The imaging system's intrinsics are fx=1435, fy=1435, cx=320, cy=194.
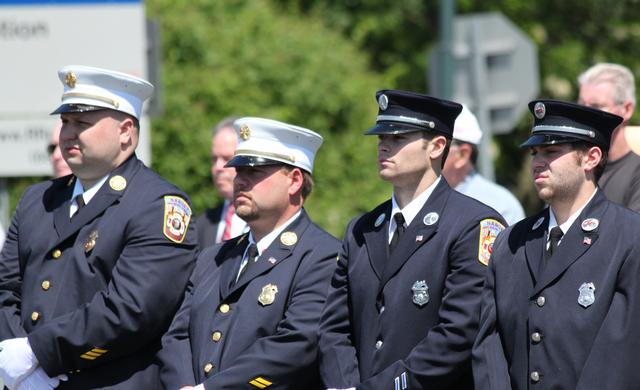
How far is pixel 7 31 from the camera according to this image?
11438 millimetres

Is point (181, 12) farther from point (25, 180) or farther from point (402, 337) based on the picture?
point (402, 337)

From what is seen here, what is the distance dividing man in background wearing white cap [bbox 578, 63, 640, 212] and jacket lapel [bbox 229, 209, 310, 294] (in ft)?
5.66

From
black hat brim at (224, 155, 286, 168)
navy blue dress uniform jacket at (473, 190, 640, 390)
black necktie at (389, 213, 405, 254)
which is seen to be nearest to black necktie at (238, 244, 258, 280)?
black hat brim at (224, 155, 286, 168)

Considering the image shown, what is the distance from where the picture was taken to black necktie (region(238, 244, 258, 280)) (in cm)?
724

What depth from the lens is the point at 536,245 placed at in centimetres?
636

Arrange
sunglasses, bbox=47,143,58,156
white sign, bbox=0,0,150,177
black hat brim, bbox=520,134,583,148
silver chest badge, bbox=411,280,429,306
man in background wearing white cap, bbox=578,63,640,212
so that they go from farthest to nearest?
white sign, bbox=0,0,150,177
sunglasses, bbox=47,143,58,156
man in background wearing white cap, bbox=578,63,640,212
silver chest badge, bbox=411,280,429,306
black hat brim, bbox=520,134,583,148

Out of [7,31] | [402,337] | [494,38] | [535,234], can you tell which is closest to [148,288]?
[402,337]

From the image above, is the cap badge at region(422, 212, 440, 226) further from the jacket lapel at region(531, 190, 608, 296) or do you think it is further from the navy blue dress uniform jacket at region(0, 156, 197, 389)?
the navy blue dress uniform jacket at region(0, 156, 197, 389)

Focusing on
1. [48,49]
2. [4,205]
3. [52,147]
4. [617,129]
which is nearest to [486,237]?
[617,129]

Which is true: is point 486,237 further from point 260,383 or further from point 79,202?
point 79,202

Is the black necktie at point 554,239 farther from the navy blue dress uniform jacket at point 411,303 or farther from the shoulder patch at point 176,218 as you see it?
the shoulder patch at point 176,218

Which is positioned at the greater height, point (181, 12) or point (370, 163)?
point (181, 12)

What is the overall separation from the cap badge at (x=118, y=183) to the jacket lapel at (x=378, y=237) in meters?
1.31

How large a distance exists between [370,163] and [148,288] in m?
9.58
